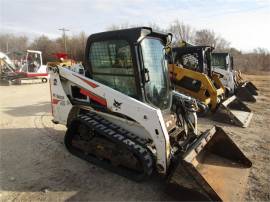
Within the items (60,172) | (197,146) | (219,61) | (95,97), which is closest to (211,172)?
(197,146)

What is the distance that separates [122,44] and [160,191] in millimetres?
2292

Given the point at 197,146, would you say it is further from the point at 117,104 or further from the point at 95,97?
the point at 95,97

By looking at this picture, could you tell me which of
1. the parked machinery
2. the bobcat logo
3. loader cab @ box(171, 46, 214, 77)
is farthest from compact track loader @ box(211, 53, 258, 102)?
the parked machinery

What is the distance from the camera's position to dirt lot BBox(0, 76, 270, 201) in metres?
3.74

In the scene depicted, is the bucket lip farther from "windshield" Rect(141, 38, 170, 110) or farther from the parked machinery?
the parked machinery

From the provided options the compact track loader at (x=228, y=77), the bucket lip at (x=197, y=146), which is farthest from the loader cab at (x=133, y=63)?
the compact track loader at (x=228, y=77)

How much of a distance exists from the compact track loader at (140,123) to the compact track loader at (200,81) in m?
3.23

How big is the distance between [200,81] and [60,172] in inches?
212

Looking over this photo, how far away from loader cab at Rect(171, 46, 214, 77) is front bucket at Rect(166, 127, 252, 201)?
4.44m

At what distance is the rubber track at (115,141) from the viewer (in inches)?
150

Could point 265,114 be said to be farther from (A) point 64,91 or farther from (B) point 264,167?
(A) point 64,91

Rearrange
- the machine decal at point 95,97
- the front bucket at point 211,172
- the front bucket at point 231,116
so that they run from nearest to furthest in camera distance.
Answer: the front bucket at point 211,172, the machine decal at point 95,97, the front bucket at point 231,116

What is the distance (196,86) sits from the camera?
8375mm

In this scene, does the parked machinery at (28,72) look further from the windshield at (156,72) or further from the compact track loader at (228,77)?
the windshield at (156,72)
